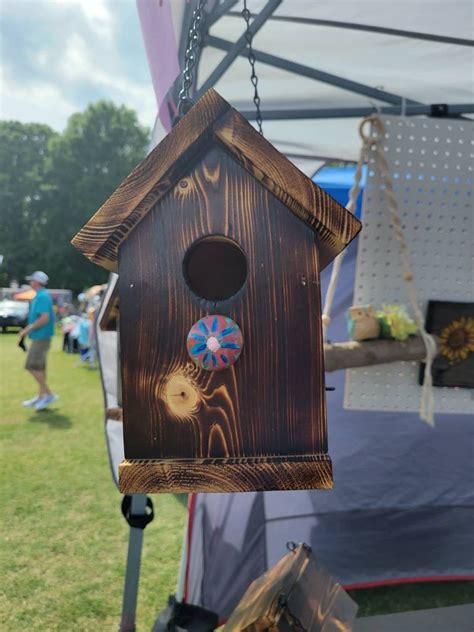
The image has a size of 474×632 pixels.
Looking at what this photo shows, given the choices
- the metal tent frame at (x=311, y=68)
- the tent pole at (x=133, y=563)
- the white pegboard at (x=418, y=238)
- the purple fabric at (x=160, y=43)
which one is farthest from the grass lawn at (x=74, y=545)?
the metal tent frame at (x=311, y=68)

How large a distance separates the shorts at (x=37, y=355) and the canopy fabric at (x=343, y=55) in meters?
4.40

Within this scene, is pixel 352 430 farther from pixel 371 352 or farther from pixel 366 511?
pixel 371 352

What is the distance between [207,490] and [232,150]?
0.66m

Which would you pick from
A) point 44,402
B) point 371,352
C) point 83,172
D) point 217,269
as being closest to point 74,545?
point 371,352

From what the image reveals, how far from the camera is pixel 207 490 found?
0.90 metres

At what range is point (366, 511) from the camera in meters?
Result: 2.77

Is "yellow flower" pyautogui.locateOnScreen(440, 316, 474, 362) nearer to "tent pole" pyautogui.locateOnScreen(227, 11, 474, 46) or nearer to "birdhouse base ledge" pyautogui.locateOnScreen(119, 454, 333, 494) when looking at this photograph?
"tent pole" pyautogui.locateOnScreen(227, 11, 474, 46)

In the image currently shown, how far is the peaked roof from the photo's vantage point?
0.91 metres

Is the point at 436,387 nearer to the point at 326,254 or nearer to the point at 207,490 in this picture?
the point at 326,254

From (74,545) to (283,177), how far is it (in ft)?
10.4

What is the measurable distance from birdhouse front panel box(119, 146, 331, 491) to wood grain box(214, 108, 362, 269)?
3 centimetres

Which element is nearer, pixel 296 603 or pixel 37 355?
pixel 296 603

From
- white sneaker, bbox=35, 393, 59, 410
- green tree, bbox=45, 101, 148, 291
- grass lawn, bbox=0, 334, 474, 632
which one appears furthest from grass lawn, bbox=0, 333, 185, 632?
green tree, bbox=45, 101, 148, 291

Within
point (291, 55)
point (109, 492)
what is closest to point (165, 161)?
point (291, 55)
